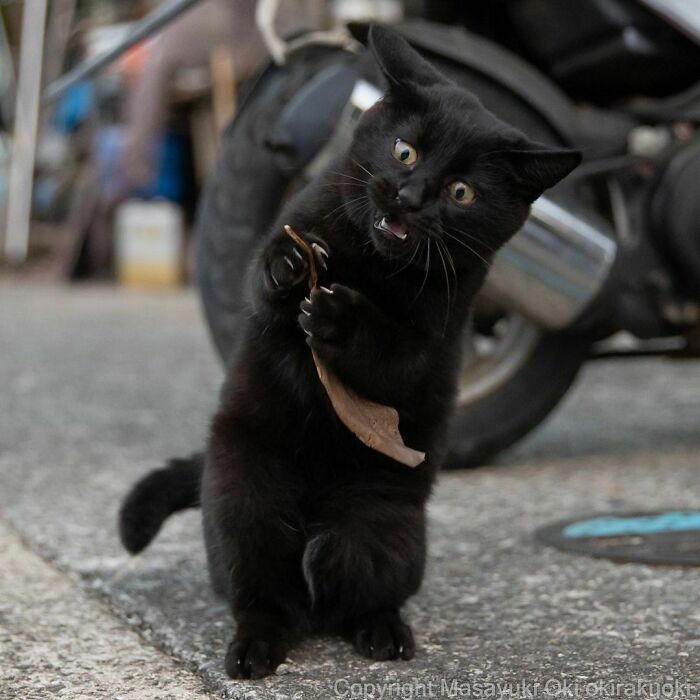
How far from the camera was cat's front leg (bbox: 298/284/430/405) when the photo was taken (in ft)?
5.33

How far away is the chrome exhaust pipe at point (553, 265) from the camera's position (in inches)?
103

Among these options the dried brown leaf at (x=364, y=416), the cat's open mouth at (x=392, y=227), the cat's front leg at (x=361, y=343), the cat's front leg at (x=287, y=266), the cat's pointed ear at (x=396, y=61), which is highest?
the cat's pointed ear at (x=396, y=61)

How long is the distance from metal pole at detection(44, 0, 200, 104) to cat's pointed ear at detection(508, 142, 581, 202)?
1.38 m

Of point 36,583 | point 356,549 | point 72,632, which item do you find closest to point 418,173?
point 356,549

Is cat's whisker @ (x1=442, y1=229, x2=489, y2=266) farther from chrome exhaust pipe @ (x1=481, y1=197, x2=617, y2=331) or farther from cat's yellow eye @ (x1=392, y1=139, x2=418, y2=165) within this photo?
chrome exhaust pipe @ (x1=481, y1=197, x2=617, y2=331)

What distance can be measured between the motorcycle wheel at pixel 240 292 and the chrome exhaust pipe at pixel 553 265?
0.62 feet

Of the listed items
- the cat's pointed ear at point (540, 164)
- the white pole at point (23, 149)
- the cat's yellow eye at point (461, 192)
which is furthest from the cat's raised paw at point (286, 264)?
the white pole at point (23, 149)

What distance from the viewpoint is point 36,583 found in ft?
6.86

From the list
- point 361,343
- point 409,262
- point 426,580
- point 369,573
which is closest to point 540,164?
point 409,262

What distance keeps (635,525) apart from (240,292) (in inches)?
40.3

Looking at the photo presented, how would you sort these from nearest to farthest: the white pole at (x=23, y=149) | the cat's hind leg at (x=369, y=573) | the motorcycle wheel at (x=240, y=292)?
the cat's hind leg at (x=369, y=573), the motorcycle wheel at (x=240, y=292), the white pole at (x=23, y=149)

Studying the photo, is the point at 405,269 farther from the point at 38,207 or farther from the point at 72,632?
the point at 38,207

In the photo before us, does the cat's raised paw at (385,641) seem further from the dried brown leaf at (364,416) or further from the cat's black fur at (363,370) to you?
the dried brown leaf at (364,416)

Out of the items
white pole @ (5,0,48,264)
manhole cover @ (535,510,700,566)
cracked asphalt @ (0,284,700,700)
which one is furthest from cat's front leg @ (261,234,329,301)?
white pole @ (5,0,48,264)
